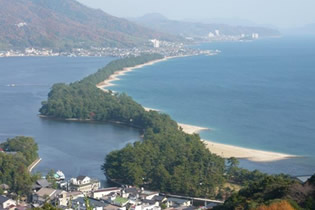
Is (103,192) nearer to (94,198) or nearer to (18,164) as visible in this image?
(94,198)

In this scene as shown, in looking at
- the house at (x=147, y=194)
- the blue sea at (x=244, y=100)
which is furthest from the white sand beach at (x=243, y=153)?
the house at (x=147, y=194)

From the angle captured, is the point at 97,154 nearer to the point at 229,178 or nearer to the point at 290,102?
the point at 229,178

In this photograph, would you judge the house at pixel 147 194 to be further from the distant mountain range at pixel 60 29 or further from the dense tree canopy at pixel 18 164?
the distant mountain range at pixel 60 29

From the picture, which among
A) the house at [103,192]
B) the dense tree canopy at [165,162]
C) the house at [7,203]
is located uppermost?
the dense tree canopy at [165,162]

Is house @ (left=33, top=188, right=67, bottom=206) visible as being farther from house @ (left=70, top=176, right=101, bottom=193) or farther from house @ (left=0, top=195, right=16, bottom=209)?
house @ (left=70, top=176, right=101, bottom=193)

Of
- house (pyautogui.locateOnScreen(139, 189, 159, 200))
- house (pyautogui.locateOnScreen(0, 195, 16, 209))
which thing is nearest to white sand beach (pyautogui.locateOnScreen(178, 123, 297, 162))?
house (pyautogui.locateOnScreen(139, 189, 159, 200))

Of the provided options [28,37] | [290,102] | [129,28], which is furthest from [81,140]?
[129,28]
